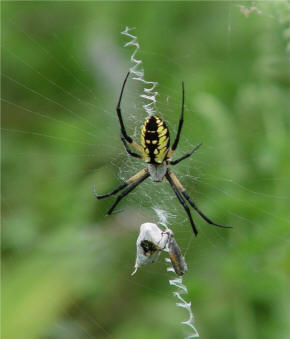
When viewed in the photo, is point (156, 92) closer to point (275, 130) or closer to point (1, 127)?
point (275, 130)

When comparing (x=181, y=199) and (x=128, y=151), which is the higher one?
(x=128, y=151)

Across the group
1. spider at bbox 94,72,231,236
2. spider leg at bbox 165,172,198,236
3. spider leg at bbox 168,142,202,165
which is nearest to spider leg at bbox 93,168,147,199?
spider at bbox 94,72,231,236

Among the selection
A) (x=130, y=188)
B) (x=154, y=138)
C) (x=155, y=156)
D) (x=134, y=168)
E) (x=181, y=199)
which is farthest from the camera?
(x=134, y=168)

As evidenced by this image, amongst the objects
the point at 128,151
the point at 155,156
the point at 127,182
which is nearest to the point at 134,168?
the point at 127,182

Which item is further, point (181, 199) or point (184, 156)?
point (181, 199)

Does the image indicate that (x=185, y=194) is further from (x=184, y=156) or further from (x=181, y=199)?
(x=184, y=156)

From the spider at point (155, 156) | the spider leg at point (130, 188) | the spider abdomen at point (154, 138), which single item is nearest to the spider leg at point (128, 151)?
the spider at point (155, 156)

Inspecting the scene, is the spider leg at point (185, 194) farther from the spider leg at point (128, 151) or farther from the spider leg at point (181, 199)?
the spider leg at point (128, 151)

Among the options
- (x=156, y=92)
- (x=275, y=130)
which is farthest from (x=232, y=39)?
(x=275, y=130)
